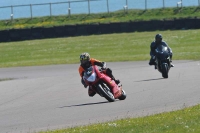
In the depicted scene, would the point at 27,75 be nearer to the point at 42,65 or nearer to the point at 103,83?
the point at 42,65

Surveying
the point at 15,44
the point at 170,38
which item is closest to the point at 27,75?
the point at 170,38

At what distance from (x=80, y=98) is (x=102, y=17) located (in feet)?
108

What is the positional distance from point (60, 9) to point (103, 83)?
132 ft

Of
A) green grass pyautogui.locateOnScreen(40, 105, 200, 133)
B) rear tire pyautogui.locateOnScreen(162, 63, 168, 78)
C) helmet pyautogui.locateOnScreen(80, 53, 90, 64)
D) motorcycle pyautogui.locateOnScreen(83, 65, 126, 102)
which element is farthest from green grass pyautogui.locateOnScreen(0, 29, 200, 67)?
green grass pyautogui.locateOnScreen(40, 105, 200, 133)

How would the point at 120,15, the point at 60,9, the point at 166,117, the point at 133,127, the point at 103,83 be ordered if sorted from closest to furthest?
the point at 133,127
the point at 166,117
the point at 103,83
the point at 120,15
the point at 60,9

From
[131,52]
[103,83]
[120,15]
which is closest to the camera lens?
[103,83]

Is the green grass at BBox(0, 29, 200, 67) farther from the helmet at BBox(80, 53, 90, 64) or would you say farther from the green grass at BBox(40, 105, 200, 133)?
the green grass at BBox(40, 105, 200, 133)

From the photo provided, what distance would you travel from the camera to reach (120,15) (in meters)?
49.3

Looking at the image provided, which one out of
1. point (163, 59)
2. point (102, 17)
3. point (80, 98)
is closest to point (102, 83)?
point (80, 98)

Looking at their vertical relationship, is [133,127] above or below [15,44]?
above

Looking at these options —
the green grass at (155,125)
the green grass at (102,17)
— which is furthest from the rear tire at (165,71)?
the green grass at (102,17)

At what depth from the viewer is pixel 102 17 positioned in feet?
162

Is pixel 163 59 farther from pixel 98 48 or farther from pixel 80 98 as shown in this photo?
pixel 98 48

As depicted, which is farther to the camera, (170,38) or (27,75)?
(170,38)
